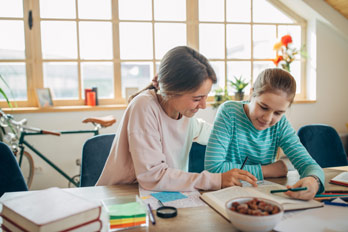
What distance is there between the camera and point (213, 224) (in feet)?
2.80

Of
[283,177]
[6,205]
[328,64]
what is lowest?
[283,177]

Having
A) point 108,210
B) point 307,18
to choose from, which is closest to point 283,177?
point 108,210

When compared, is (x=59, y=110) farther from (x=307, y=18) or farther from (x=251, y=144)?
(x=307, y=18)

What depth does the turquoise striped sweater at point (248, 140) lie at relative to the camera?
1.37 metres

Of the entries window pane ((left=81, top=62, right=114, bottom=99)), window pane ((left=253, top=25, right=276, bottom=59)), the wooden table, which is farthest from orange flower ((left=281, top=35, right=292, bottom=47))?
the wooden table

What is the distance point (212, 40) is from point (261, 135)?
2.70 m

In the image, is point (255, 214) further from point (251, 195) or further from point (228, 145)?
point (228, 145)

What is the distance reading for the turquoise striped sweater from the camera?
1365 millimetres

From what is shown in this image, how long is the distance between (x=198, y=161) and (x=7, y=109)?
2.38 metres

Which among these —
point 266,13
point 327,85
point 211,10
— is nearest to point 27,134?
point 211,10

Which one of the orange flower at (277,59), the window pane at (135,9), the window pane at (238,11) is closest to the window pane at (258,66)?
the orange flower at (277,59)

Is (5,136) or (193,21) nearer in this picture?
(5,136)

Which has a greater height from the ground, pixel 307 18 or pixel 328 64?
pixel 307 18

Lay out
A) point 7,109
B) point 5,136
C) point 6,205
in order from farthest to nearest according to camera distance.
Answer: point 7,109 → point 5,136 → point 6,205
